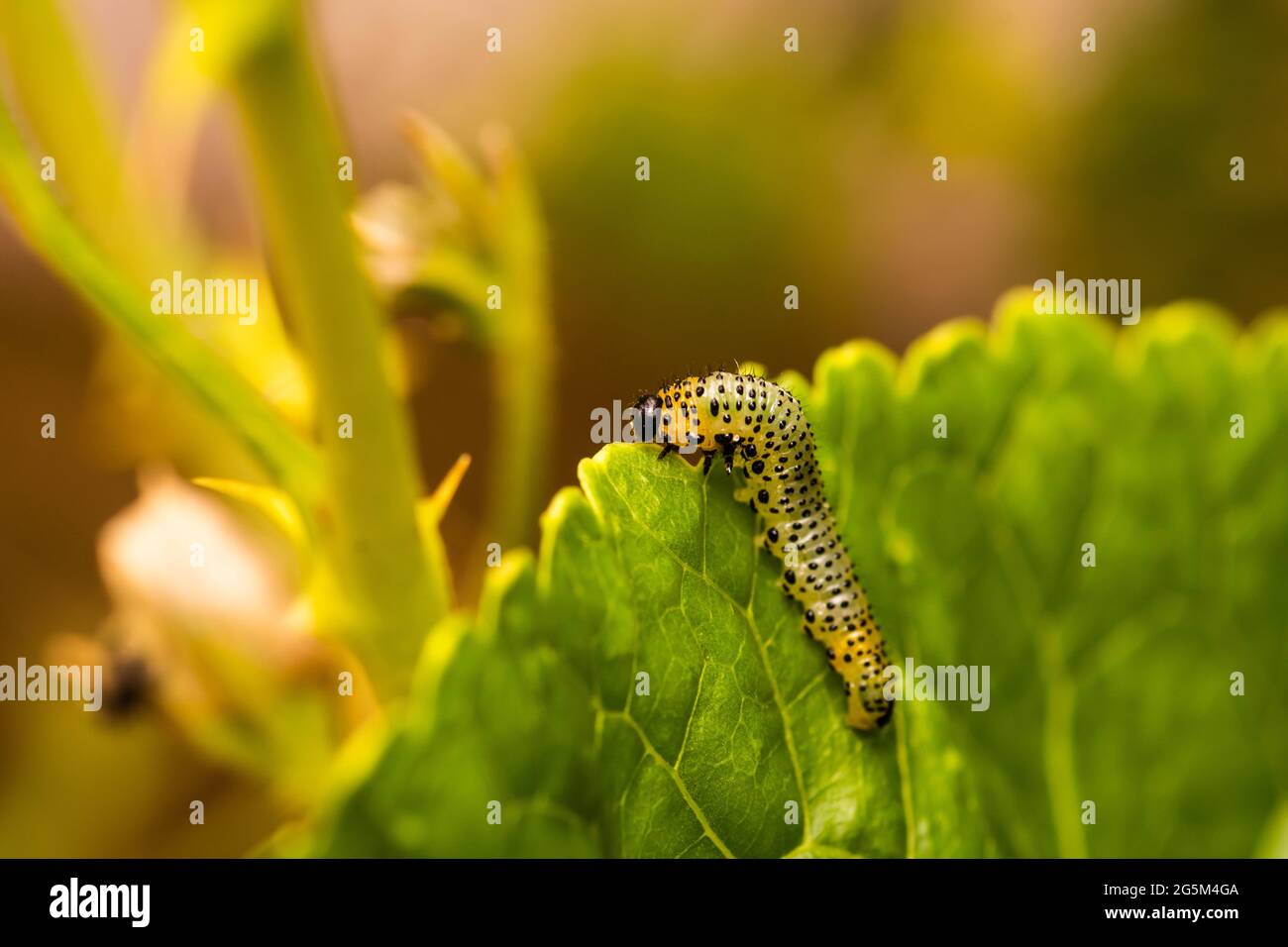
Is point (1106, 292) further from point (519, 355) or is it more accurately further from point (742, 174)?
point (519, 355)

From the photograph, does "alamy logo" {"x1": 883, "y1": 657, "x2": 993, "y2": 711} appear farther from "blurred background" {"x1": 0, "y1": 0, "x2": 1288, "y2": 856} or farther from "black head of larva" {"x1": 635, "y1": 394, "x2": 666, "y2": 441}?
"blurred background" {"x1": 0, "y1": 0, "x2": 1288, "y2": 856}

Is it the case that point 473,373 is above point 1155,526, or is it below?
above

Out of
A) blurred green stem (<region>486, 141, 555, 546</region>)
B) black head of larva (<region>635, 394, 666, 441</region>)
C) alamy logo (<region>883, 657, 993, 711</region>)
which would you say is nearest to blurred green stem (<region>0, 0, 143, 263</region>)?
blurred green stem (<region>486, 141, 555, 546</region>)

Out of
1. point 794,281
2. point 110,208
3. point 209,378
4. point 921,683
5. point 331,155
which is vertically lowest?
point 921,683

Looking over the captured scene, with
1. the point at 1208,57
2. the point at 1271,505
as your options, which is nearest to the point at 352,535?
the point at 1271,505
